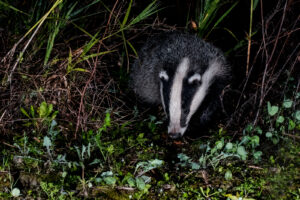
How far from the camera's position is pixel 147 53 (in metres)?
3.76

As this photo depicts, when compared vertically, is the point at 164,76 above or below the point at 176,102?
above

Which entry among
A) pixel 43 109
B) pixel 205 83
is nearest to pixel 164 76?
pixel 205 83

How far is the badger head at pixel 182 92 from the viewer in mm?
2885

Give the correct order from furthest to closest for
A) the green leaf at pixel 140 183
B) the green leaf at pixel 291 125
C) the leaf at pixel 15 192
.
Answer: the green leaf at pixel 291 125, the green leaf at pixel 140 183, the leaf at pixel 15 192

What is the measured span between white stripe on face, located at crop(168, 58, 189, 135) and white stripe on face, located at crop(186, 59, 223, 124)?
0.15 metres

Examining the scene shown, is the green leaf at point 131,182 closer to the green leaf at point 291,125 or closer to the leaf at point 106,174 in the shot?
the leaf at point 106,174

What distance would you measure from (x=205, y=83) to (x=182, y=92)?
0.43 m

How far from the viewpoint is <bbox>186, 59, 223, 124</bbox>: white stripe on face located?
3.05 meters

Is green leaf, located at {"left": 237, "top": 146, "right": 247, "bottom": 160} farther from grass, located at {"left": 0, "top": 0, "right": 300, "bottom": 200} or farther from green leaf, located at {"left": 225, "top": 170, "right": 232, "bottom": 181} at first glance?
green leaf, located at {"left": 225, "top": 170, "right": 232, "bottom": 181}

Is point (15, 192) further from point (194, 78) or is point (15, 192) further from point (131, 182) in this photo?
point (194, 78)

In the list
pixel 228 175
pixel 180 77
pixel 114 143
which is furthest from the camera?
pixel 180 77

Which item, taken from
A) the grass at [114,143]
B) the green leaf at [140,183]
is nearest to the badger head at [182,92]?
the grass at [114,143]

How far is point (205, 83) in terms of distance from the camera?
321cm

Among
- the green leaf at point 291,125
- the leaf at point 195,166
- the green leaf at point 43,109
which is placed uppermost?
the green leaf at point 291,125
